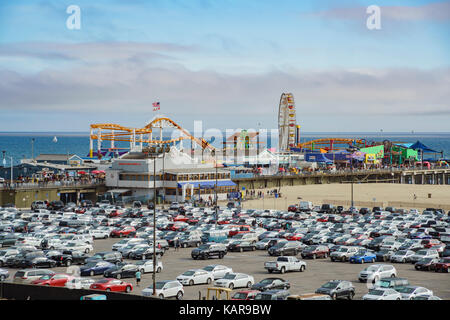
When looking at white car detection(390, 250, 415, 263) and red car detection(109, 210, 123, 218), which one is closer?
white car detection(390, 250, 415, 263)

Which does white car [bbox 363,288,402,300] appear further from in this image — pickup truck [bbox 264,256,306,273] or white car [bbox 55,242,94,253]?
white car [bbox 55,242,94,253]

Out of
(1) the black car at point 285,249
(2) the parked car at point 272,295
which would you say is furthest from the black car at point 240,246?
(2) the parked car at point 272,295

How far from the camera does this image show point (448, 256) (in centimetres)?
4294

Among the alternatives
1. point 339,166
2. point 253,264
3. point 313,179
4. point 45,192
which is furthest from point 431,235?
point 339,166

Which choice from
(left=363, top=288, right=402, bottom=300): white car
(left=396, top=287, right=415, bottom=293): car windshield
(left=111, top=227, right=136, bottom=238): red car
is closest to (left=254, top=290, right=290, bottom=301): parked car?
(left=363, top=288, right=402, bottom=300): white car

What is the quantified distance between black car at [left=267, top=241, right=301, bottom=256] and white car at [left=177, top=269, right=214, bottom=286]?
11276 mm

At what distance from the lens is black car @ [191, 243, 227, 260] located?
43125mm

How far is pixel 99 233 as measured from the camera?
178 feet

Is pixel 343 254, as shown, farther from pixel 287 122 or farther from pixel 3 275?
pixel 287 122

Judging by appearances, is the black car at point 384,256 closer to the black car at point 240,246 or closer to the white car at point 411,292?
the black car at point 240,246

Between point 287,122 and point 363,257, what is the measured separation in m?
109

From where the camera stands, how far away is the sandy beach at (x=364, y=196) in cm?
8119

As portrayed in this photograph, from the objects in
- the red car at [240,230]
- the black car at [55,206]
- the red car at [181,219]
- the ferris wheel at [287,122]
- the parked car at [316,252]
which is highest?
the ferris wheel at [287,122]

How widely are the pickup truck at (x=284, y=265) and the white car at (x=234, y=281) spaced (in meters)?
4.97
